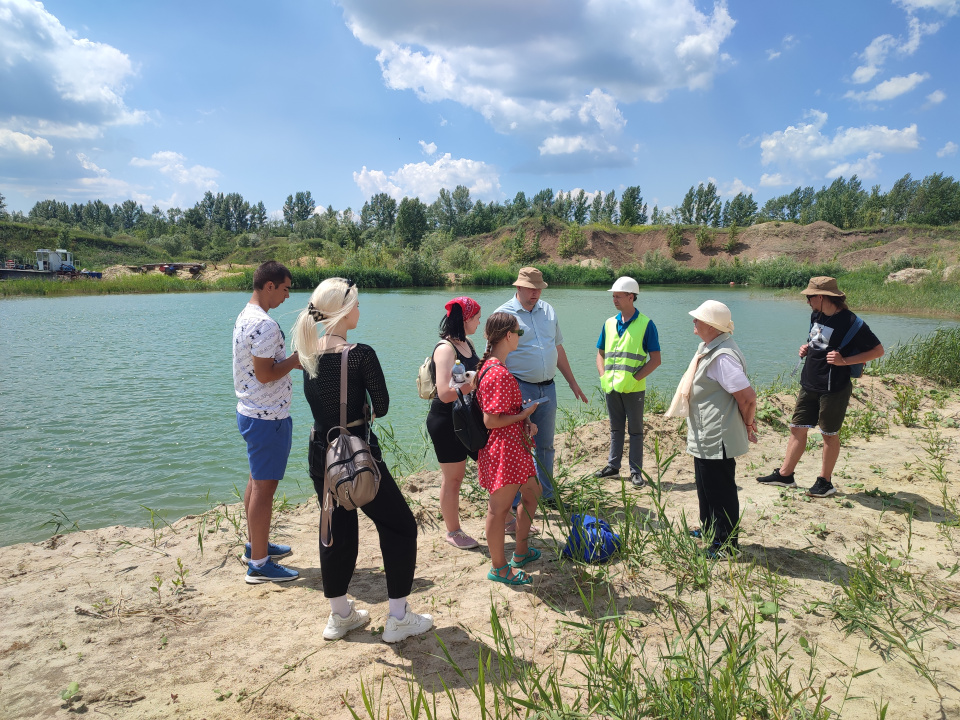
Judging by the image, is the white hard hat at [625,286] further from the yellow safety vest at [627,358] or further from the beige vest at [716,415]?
the beige vest at [716,415]

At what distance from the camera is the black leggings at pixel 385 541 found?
104 inches

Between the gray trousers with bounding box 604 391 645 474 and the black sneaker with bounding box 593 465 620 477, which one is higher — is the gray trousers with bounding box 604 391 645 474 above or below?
above

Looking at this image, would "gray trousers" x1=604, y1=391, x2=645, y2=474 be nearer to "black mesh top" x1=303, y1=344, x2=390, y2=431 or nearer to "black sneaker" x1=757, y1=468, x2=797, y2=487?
"black sneaker" x1=757, y1=468, x2=797, y2=487

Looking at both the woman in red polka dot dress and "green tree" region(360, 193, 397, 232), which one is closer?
the woman in red polka dot dress

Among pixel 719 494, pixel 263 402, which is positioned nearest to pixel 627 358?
pixel 719 494

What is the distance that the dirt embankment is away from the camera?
5161 cm

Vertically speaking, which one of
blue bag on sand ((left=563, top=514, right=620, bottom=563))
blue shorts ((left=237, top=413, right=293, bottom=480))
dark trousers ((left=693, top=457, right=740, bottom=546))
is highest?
blue shorts ((left=237, top=413, right=293, bottom=480))

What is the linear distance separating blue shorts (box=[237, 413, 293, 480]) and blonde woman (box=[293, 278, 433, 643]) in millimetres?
767

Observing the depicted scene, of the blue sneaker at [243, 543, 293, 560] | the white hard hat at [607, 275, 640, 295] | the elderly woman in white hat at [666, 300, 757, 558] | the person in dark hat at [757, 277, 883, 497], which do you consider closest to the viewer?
the elderly woman in white hat at [666, 300, 757, 558]

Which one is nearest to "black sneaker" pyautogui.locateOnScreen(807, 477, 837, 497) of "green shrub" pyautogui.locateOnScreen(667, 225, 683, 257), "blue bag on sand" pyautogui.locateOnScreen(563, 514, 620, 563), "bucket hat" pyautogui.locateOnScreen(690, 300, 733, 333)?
"bucket hat" pyautogui.locateOnScreen(690, 300, 733, 333)

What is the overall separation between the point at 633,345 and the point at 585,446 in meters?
1.62

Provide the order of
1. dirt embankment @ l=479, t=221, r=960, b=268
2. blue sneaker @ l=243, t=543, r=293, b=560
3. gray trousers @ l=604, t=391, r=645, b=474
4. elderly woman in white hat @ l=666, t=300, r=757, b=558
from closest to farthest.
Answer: elderly woman in white hat @ l=666, t=300, r=757, b=558 → blue sneaker @ l=243, t=543, r=293, b=560 → gray trousers @ l=604, t=391, r=645, b=474 → dirt embankment @ l=479, t=221, r=960, b=268

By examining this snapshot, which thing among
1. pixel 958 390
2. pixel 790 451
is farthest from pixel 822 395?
pixel 958 390

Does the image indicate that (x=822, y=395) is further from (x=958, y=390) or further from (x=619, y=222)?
(x=619, y=222)
